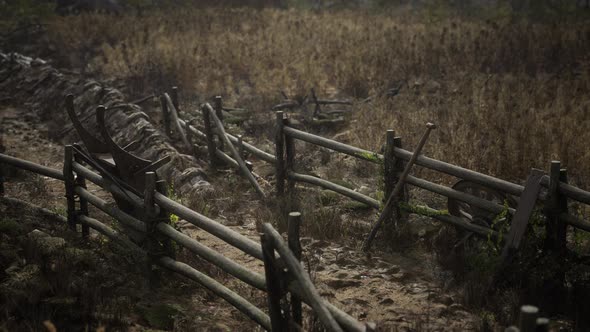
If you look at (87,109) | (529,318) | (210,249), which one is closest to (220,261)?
(210,249)

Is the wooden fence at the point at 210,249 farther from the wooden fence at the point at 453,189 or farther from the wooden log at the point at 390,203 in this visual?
the wooden fence at the point at 453,189

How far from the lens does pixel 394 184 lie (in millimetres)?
5750

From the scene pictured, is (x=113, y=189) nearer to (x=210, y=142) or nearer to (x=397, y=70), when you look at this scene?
(x=210, y=142)

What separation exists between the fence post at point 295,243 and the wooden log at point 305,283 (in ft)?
0.40

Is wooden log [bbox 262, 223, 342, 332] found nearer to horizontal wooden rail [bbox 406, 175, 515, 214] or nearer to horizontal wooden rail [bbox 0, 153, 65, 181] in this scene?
horizontal wooden rail [bbox 406, 175, 515, 214]

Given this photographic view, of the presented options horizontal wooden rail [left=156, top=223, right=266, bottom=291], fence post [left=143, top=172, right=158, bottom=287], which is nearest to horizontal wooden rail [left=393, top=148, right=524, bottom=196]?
horizontal wooden rail [left=156, top=223, right=266, bottom=291]

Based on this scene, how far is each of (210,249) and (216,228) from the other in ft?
1.03

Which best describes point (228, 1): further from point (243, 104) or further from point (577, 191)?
point (577, 191)

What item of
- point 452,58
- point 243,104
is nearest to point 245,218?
point 243,104

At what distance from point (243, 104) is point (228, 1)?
1449 centimetres

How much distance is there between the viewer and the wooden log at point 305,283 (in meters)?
3.04

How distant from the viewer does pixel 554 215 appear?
169 inches

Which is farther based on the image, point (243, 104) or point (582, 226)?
point (243, 104)

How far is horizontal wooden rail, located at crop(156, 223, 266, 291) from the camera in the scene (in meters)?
3.76
